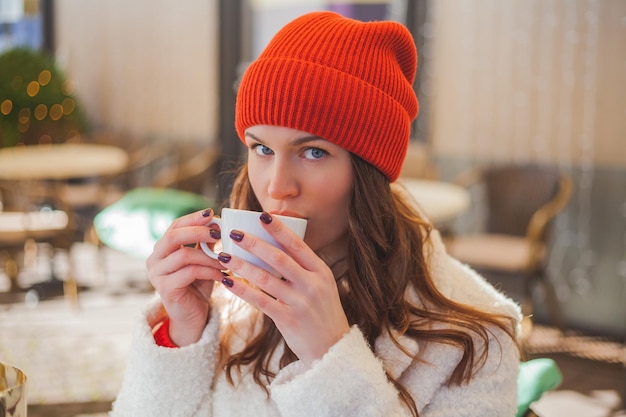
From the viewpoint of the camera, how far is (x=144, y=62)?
23.4 feet

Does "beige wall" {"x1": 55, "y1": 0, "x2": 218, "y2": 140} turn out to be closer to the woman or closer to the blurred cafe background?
the blurred cafe background

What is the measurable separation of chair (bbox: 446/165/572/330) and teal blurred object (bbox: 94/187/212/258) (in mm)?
1588

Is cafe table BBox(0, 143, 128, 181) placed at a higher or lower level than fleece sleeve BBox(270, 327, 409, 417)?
lower

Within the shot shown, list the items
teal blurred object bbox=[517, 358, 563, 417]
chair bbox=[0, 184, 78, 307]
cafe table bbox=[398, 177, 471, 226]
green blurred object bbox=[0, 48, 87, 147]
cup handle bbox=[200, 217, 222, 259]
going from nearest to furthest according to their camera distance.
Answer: cup handle bbox=[200, 217, 222, 259]
teal blurred object bbox=[517, 358, 563, 417]
cafe table bbox=[398, 177, 471, 226]
chair bbox=[0, 184, 78, 307]
green blurred object bbox=[0, 48, 87, 147]

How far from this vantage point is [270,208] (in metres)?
1.06

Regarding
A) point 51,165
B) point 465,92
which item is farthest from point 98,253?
point 465,92

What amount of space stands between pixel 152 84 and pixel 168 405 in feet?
20.5

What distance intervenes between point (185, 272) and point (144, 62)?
644 centimetres

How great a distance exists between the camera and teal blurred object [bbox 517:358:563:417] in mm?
1282

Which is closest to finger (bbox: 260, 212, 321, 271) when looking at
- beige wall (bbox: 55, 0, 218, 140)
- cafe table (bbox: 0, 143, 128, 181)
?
cafe table (bbox: 0, 143, 128, 181)

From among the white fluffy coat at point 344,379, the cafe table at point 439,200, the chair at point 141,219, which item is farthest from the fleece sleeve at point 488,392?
the chair at point 141,219

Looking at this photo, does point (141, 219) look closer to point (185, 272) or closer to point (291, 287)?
point (185, 272)

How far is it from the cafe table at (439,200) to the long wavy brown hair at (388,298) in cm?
209

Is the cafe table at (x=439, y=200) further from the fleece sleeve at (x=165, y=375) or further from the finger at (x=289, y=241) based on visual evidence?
the finger at (x=289, y=241)
